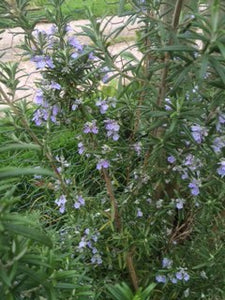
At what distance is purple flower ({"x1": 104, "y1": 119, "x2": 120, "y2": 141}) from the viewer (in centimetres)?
151

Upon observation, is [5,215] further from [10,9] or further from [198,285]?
[198,285]

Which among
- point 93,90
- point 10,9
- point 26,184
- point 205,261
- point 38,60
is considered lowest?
point 26,184

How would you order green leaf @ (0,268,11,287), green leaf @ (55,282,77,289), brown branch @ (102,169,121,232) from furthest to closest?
1. brown branch @ (102,169,121,232)
2. green leaf @ (55,282,77,289)
3. green leaf @ (0,268,11,287)

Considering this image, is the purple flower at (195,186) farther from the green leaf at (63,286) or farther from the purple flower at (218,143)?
the green leaf at (63,286)

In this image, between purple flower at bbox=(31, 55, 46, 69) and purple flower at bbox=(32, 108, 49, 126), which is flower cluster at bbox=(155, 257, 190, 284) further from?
purple flower at bbox=(31, 55, 46, 69)


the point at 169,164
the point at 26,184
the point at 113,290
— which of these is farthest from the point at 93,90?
the point at 26,184

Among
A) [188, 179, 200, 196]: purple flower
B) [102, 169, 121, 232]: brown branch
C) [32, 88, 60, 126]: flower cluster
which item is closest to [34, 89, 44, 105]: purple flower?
[32, 88, 60, 126]: flower cluster

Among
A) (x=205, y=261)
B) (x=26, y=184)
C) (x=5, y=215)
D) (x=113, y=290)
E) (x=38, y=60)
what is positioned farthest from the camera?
(x=26, y=184)

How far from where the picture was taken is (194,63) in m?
1.20

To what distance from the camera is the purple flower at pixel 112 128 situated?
151 centimetres

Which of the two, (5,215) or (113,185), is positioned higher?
(5,215)

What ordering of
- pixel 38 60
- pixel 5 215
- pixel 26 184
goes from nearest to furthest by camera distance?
pixel 5 215
pixel 38 60
pixel 26 184

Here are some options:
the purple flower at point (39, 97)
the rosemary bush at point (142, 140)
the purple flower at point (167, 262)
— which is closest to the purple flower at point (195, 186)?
the rosemary bush at point (142, 140)

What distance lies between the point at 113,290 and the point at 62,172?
1.75 feet
